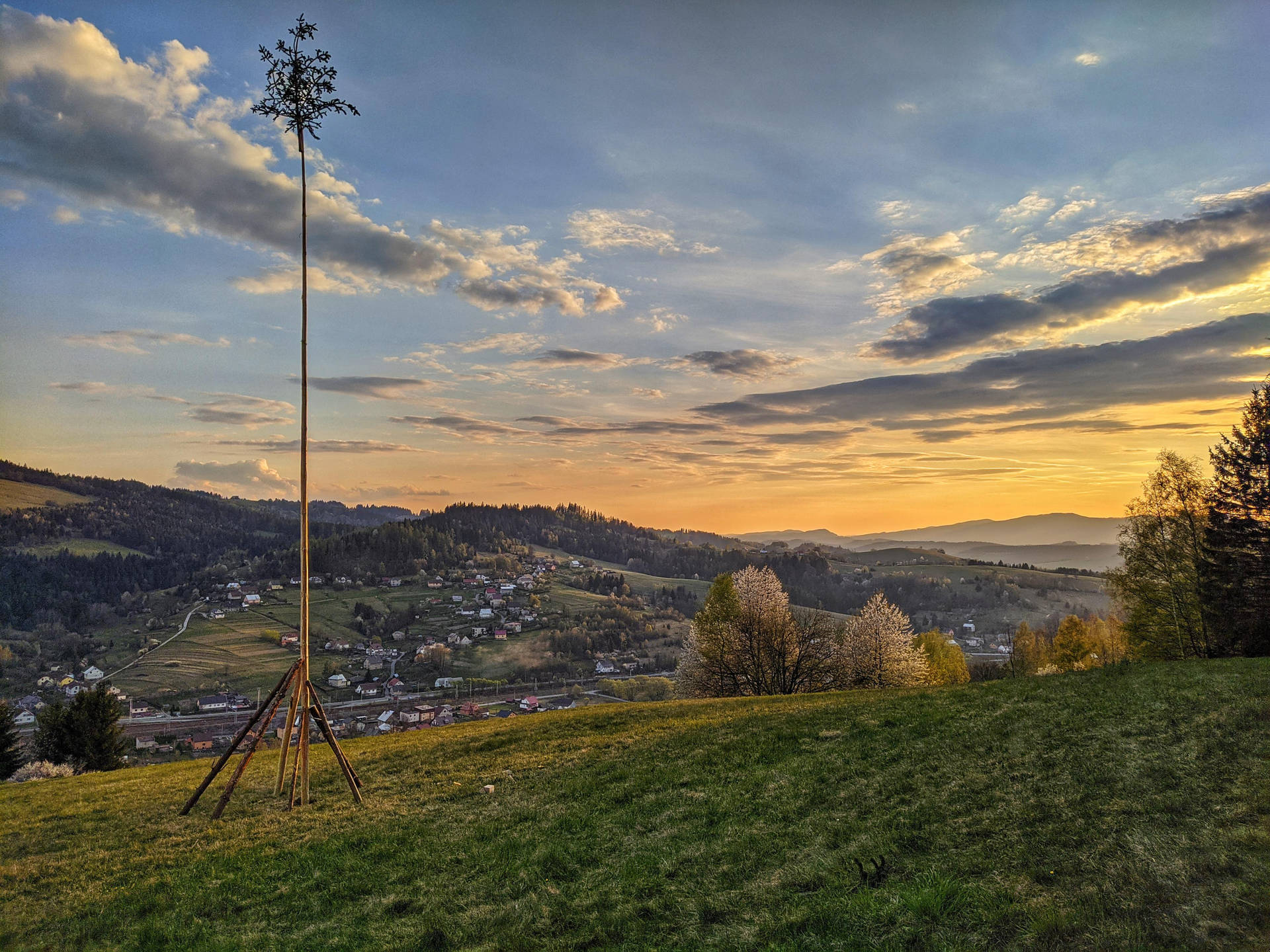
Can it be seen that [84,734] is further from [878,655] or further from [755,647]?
[878,655]

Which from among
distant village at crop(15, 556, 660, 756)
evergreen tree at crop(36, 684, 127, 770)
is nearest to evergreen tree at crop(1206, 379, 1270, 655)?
evergreen tree at crop(36, 684, 127, 770)

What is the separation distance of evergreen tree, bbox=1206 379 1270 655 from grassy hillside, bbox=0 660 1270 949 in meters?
22.7

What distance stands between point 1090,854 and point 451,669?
202543 millimetres

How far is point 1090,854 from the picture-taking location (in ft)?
25.7

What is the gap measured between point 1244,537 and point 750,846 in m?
43.2

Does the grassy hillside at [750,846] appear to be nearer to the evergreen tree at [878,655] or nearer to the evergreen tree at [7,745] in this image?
the evergreen tree at [7,745]

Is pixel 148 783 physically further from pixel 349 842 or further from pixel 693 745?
pixel 693 745

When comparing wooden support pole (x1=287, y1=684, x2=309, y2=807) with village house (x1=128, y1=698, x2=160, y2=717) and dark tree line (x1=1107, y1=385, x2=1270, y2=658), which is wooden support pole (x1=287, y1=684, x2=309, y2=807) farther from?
village house (x1=128, y1=698, x2=160, y2=717)

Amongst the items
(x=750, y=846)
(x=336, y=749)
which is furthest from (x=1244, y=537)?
(x=336, y=749)

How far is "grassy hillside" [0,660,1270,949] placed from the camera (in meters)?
7.12

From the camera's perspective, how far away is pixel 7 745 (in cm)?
3725

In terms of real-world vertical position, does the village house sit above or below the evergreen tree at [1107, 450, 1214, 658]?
below

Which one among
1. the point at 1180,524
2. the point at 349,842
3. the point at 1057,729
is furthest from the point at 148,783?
the point at 1180,524

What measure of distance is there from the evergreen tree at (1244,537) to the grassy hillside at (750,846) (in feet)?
74.6
